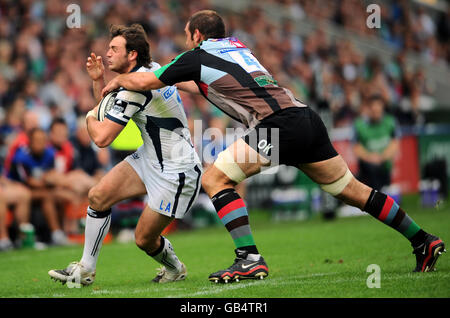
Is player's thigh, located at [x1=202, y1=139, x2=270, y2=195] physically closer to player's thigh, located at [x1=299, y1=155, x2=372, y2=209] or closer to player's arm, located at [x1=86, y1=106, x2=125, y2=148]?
player's thigh, located at [x1=299, y1=155, x2=372, y2=209]

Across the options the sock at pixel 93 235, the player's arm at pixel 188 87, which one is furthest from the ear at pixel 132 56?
the sock at pixel 93 235

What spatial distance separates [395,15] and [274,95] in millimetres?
21025

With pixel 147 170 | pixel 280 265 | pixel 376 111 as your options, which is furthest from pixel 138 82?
pixel 376 111

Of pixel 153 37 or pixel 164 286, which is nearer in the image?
pixel 164 286

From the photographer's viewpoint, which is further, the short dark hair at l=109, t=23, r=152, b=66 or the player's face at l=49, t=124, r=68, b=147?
the player's face at l=49, t=124, r=68, b=147

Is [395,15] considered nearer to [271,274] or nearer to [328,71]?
[328,71]

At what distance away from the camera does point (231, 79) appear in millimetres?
6215

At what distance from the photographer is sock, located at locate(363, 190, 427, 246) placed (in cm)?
648

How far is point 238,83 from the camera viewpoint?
6.21 metres

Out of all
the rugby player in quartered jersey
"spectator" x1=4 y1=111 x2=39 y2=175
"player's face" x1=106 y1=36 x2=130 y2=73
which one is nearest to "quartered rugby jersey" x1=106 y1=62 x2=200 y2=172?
"player's face" x1=106 y1=36 x2=130 y2=73

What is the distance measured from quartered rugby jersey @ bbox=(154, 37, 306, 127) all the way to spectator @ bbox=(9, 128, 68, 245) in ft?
20.4

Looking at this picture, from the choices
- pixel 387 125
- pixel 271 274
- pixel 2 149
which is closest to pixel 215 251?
pixel 271 274

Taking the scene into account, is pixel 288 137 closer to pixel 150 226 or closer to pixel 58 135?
pixel 150 226

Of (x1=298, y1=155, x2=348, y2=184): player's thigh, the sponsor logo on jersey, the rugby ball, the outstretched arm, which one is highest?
the outstretched arm
